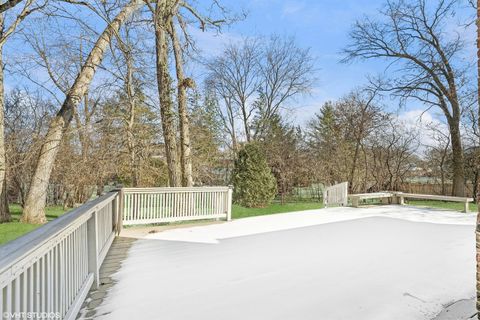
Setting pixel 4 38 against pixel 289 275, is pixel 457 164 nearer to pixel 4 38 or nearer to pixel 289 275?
pixel 289 275

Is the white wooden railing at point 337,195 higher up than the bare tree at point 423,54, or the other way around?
the bare tree at point 423,54

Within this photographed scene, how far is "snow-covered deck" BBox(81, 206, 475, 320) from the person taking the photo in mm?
2797

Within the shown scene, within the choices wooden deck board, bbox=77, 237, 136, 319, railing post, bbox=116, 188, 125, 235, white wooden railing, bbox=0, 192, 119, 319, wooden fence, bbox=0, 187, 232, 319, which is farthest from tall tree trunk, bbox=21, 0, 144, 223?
white wooden railing, bbox=0, 192, 119, 319

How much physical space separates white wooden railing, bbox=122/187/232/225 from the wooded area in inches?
70.7

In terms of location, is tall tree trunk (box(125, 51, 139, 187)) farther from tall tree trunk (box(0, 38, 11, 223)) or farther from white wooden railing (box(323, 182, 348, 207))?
white wooden railing (box(323, 182, 348, 207))

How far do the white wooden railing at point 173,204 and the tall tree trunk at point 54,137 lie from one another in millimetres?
3626

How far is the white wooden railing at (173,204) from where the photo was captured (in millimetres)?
6902

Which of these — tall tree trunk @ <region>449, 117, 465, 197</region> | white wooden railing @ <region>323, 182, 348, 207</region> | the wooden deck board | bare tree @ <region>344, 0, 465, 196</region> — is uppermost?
Result: bare tree @ <region>344, 0, 465, 196</region>

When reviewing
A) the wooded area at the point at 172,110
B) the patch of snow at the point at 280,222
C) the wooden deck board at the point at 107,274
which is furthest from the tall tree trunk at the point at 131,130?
the wooden deck board at the point at 107,274

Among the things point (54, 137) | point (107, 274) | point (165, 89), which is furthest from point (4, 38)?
point (107, 274)

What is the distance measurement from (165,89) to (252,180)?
5047 millimetres

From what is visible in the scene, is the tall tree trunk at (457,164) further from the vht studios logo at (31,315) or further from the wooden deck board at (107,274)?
the vht studios logo at (31,315)

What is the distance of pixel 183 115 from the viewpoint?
33.0 ft

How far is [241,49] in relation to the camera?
2475 centimetres
